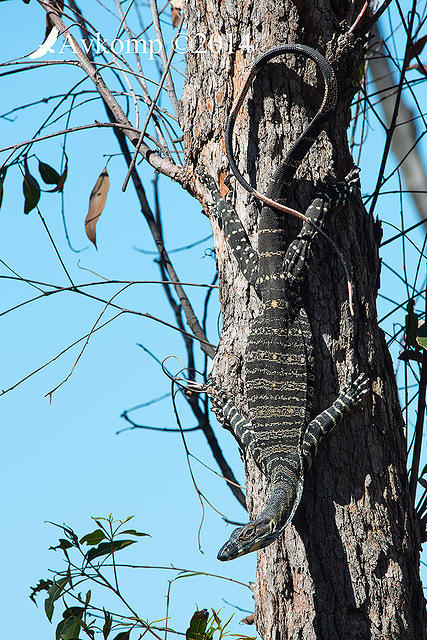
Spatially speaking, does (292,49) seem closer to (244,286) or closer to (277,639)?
(244,286)

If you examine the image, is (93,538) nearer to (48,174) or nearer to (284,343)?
(284,343)

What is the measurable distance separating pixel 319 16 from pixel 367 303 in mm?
1221

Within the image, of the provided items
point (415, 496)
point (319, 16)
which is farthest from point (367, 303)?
point (319, 16)

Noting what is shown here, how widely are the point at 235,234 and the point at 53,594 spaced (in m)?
1.63

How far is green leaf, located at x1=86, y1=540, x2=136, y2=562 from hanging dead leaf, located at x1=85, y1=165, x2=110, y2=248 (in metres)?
1.64

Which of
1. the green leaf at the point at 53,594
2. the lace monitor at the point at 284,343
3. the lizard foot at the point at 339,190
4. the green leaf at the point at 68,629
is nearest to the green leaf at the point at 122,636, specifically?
the green leaf at the point at 68,629

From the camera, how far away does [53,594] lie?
2.63 m

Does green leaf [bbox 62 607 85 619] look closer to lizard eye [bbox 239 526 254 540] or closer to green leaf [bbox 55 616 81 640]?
green leaf [bbox 55 616 81 640]

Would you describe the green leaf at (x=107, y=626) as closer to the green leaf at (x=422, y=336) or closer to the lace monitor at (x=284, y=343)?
the lace monitor at (x=284, y=343)

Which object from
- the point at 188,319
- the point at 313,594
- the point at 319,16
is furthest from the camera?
the point at 188,319

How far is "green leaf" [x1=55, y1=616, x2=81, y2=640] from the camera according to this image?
2645 mm

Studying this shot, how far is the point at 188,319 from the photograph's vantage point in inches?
147

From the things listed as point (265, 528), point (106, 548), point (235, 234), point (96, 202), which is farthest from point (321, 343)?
point (96, 202)

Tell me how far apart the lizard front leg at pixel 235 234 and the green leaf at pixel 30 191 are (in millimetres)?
1149
